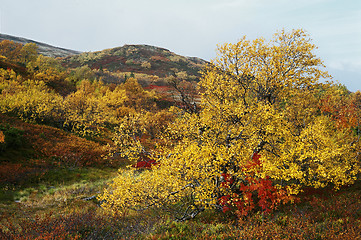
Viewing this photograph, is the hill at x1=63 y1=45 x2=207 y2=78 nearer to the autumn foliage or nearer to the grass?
the grass

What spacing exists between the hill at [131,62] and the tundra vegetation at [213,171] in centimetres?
10167

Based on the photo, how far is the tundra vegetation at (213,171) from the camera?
8.53 meters

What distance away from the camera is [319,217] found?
29.9 ft

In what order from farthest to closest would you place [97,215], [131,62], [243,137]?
[131,62] → [243,137] → [97,215]

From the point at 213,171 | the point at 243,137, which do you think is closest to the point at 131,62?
the point at 243,137

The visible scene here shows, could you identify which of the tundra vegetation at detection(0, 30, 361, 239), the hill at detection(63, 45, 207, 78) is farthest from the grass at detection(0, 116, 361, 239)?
the hill at detection(63, 45, 207, 78)

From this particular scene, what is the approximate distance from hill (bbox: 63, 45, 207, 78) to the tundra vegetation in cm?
10167

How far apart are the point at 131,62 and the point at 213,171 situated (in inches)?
5509

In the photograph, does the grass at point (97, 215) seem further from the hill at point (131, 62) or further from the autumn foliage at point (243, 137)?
the hill at point (131, 62)

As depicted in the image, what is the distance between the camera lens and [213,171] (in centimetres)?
975

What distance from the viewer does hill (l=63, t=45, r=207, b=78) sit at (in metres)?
127

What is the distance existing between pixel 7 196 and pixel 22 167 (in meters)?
4.44

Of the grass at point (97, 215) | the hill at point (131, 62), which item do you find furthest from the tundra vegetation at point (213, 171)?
the hill at point (131, 62)

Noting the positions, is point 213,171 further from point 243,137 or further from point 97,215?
point 97,215
